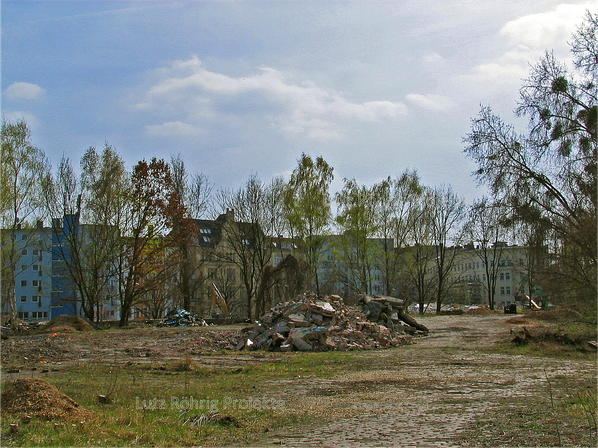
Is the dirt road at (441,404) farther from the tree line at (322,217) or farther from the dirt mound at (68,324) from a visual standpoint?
the dirt mound at (68,324)

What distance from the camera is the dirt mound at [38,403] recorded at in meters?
5.72

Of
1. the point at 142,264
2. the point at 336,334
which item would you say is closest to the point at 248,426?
the point at 336,334

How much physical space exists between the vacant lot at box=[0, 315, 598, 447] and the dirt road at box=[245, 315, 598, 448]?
0.02 meters

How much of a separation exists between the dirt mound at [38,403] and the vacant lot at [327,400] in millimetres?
229

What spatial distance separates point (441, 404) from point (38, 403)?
5481 millimetres

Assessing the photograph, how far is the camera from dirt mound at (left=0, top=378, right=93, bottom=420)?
572 centimetres

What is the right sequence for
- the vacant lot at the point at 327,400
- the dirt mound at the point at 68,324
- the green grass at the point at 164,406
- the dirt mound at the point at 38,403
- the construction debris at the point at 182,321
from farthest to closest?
the construction debris at the point at 182,321 < the dirt mound at the point at 68,324 < the dirt mound at the point at 38,403 < the vacant lot at the point at 327,400 < the green grass at the point at 164,406

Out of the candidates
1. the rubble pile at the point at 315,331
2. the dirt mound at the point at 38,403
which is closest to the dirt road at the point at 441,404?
the dirt mound at the point at 38,403

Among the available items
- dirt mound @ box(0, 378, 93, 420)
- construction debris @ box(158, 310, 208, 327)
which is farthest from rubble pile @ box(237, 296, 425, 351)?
construction debris @ box(158, 310, 208, 327)

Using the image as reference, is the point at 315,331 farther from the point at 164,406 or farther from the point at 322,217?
the point at 322,217

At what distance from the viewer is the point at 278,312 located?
20.4 m

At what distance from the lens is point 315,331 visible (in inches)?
704

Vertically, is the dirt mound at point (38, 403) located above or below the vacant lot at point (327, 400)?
above

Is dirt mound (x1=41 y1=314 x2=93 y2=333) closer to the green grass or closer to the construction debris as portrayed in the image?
the construction debris
